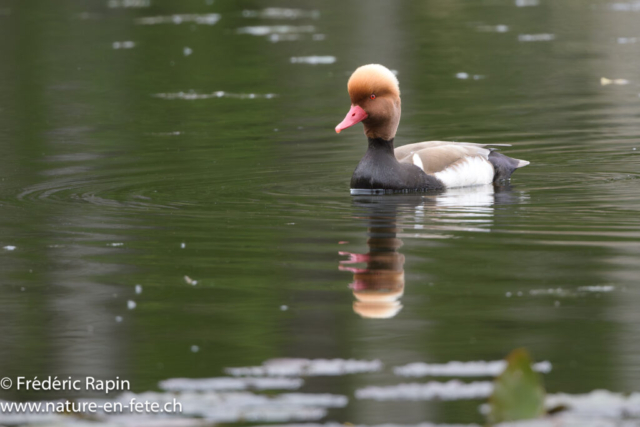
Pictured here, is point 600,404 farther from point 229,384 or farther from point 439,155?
point 439,155

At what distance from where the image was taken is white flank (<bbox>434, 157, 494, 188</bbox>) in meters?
10.8

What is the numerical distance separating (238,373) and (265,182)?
5886 millimetres

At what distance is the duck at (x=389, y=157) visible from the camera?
1053 cm

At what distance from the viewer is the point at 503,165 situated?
11.3 metres

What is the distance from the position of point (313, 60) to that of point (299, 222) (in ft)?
40.6

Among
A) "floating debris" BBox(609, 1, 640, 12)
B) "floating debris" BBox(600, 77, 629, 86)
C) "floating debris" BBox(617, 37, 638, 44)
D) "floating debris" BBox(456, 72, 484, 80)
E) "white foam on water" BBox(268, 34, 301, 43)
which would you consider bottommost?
"floating debris" BBox(609, 1, 640, 12)

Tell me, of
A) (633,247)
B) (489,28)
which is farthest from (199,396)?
(489,28)

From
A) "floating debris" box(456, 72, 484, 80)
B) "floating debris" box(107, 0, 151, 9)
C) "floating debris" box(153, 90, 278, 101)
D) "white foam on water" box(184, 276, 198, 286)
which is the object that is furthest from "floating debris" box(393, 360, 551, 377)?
"floating debris" box(107, 0, 151, 9)

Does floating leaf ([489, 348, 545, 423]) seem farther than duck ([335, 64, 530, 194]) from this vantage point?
No

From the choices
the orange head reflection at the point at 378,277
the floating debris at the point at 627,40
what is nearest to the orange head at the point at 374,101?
the orange head reflection at the point at 378,277

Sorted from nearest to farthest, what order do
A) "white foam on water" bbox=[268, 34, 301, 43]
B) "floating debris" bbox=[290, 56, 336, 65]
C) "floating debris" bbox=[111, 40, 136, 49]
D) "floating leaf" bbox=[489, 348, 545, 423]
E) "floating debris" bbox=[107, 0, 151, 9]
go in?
"floating leaf" bbox=[489, 348, 545, 423], "floating debris" bbox=[290, 56, 336, 65], "floating debris" bbox=[111, 40, 136, 49], "white foam on water" bbox=[268, 34, 301, 43], "floating debris" bbox=[107, 0, 151, 9]

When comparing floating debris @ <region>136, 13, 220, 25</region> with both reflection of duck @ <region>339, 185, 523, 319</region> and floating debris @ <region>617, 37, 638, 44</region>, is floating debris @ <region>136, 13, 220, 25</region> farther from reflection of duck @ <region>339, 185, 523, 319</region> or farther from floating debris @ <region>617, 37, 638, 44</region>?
reflection of duck @ <region>339, 185, 523, 319</region>

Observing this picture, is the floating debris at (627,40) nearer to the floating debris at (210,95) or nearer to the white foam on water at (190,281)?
the floating debris at (210,95)

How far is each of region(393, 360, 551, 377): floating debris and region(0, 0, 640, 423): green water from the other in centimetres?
11
